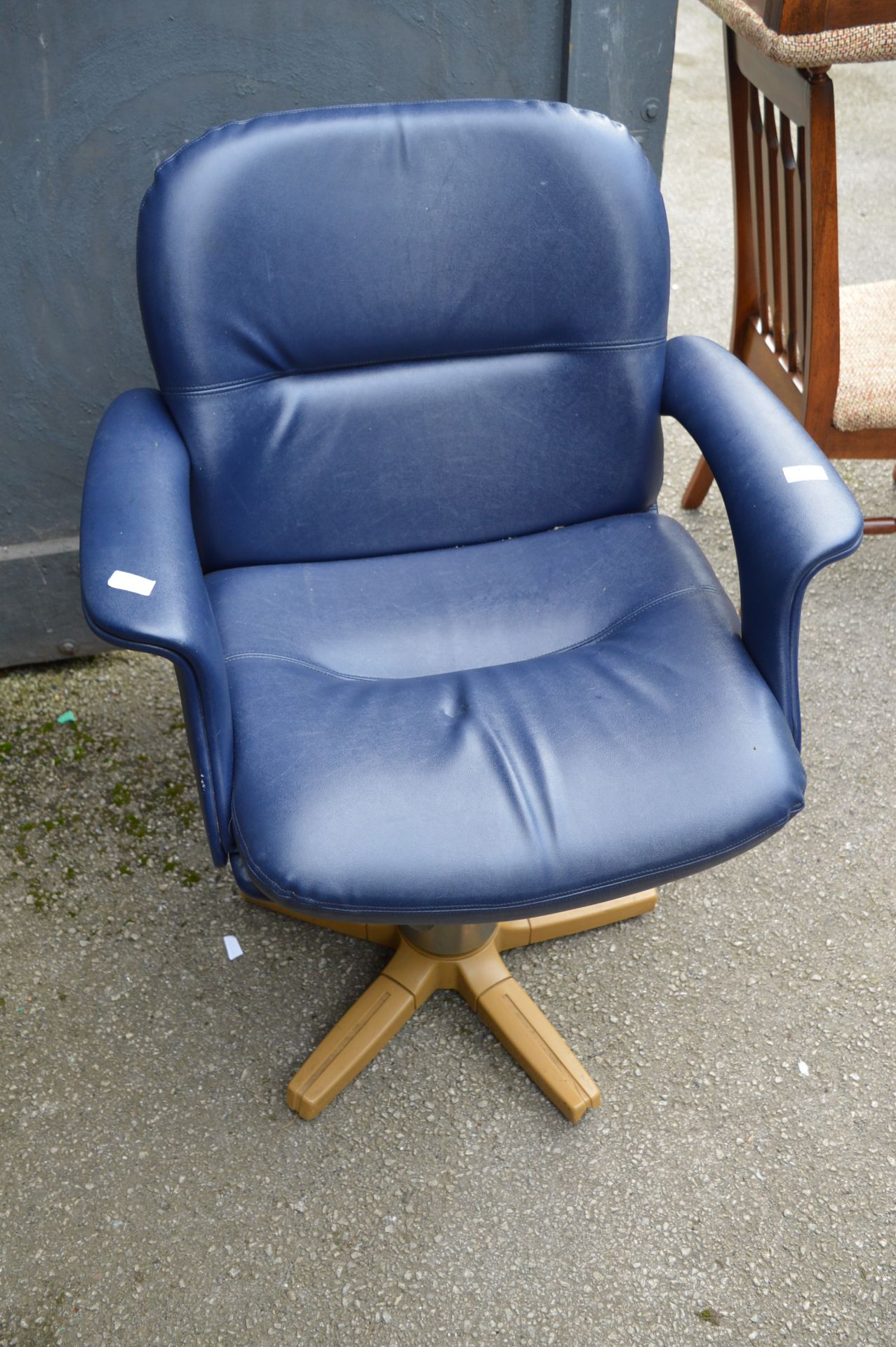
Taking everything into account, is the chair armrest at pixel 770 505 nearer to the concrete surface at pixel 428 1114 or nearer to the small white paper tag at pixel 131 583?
the concrete surface at pixel 428 1114

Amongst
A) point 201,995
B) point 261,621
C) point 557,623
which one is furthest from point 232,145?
point 201,995

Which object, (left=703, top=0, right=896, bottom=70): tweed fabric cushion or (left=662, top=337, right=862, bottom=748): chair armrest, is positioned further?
(left=703, top=0, right=896, bottom=70): tweed fabric cushion

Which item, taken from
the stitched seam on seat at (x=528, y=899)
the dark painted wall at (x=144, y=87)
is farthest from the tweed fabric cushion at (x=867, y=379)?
the stitched seam on seat at (x=528, y=899)

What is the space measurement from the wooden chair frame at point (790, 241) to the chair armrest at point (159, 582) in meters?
0.96

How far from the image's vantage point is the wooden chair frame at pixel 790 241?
157 cm

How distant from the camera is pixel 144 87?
5.08ft

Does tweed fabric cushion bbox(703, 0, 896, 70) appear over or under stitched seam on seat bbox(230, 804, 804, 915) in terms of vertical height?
over

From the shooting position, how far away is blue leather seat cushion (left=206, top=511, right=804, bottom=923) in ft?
3.62

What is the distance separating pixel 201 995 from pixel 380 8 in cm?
137

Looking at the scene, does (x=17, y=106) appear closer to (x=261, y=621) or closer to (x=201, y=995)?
(x=261, y=621)

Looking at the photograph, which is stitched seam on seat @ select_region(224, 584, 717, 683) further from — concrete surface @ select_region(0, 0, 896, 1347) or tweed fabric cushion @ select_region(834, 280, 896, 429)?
tweed fabric cushion @ select_region(834, 280, 896, 429)

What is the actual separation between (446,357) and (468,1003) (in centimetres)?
85

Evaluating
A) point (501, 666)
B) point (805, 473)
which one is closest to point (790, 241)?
point (805, 473)

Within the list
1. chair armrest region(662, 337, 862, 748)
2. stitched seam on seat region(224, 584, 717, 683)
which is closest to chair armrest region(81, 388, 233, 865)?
stitched seam on seat region(224, 584, 717, 683)
